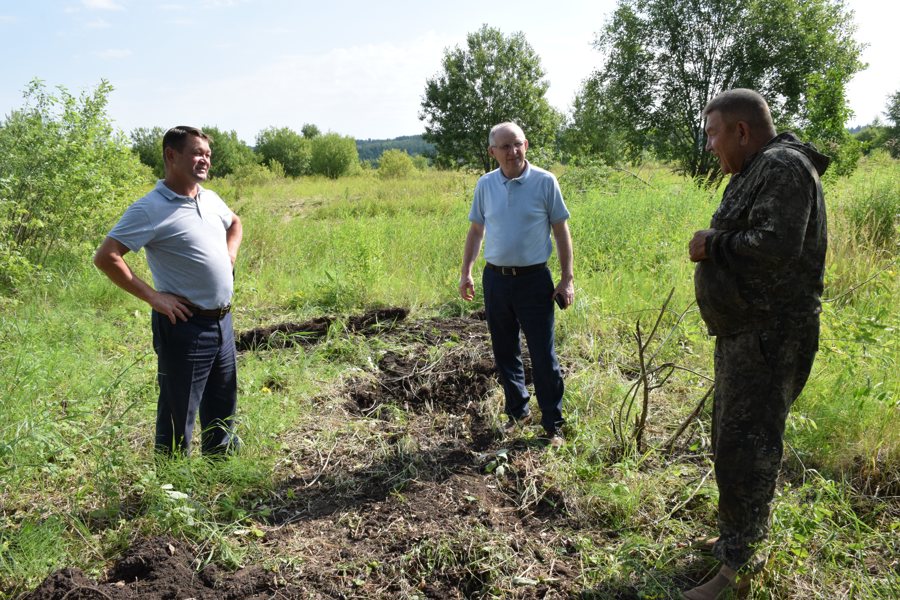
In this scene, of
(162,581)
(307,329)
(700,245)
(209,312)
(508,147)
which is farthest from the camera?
(307,329)

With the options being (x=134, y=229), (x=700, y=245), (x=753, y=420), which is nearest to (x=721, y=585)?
(x=753, y=420)

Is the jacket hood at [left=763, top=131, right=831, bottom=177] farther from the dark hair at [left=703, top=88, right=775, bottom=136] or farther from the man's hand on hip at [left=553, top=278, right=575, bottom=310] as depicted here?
the man's hand on hip at [left=553, top=278, right=575, bottom=310]

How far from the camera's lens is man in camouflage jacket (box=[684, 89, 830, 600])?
6.89 ft

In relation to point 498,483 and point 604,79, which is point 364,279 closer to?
point 498,483

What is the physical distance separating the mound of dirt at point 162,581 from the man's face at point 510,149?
8.33 feet

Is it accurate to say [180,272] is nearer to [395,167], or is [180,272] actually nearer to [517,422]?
[517,422]

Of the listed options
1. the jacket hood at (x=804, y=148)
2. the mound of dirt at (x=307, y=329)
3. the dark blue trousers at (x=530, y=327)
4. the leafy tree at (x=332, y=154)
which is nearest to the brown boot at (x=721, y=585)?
the dark blue trousers at (x=530, y=327)

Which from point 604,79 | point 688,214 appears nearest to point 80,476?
point 688,214

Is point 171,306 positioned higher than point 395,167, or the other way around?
point 395,167

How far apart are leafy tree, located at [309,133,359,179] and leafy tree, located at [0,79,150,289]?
39018 mm

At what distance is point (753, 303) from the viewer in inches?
86.1

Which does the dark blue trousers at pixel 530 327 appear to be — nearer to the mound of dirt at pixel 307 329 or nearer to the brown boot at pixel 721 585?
the brown boot at pixel 721 585

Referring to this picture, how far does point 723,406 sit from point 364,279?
5.18 m

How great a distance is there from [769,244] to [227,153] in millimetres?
52798
